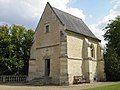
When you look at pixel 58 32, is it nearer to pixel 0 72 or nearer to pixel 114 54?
pixel 114 54

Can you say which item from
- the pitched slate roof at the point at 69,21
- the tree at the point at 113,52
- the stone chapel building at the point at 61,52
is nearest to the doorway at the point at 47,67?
the stone chapel building at the point at 61,52

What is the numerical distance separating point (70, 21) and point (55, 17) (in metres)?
3.57

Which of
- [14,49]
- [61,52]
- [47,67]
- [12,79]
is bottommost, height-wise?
[12,79]

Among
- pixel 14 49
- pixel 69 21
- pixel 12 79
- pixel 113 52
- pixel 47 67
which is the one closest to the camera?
pixel 47 67

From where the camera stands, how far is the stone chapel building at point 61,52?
29323mm

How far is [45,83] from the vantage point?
29.2 m

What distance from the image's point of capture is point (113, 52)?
118 feet

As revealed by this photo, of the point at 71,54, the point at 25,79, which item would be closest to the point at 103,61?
the point at 71,54

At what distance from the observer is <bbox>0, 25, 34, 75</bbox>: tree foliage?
37406 millimetres

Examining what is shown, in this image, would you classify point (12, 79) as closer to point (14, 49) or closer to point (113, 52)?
point (14, 49)

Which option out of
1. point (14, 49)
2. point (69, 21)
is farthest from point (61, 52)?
point (14, 49)

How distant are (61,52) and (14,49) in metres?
13.1

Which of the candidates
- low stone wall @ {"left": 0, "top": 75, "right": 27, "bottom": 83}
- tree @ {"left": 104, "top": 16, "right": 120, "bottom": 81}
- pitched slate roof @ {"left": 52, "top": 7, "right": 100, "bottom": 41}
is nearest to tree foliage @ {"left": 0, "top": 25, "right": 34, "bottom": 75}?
low stone wall @ {"left": 0, "top": 75, "right": 27, "bottom": 83}

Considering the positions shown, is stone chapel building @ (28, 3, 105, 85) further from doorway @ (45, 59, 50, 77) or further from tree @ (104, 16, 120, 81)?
tree @ (104, 16, 120, 81)
